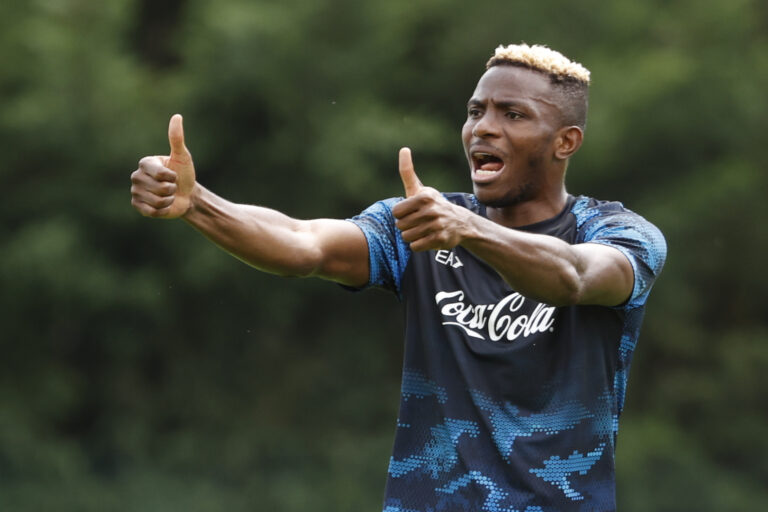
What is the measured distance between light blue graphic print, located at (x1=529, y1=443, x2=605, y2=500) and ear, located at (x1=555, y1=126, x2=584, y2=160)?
2.87 ft

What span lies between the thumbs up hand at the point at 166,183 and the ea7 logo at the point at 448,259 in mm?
787

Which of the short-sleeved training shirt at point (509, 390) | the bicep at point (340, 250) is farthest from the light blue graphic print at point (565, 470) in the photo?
the bicep at point (340, 250)

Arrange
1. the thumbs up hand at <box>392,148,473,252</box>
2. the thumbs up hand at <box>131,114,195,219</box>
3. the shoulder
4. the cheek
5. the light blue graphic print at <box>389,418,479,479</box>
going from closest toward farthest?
1. the thumbs up hand at <box>392,148,473,252</box>
2. the thumbs up hand at <box>131,114,195,219</box>
3. the light blue graphic print at <box>389,418,479,479</box>
4. the shoulder
5. the cheek

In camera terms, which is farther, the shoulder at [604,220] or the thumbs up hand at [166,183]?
the shoulder at [604,220]

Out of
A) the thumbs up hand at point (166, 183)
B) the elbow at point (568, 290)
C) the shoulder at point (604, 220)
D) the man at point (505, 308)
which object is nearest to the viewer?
the thumbs up hand at point (166, 183)

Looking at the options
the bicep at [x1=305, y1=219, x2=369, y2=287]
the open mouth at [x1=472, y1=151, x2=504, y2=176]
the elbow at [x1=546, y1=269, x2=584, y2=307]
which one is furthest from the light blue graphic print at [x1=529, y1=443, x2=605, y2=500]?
the open mouth at [x1=472, y1=151, x2=504, y2=176]

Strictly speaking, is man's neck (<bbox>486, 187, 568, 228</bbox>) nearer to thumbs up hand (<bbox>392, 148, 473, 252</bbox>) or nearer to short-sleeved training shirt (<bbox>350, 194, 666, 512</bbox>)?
short-sleeved training shirt (<bbox>350, 194, 666, 512</bbox>)

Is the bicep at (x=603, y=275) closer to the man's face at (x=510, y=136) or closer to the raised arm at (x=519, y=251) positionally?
the raised arm at (x=519, y=251)

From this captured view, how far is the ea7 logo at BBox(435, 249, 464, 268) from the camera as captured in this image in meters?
3.35

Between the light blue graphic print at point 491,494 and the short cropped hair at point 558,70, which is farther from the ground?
the short cropped hair at point 558,70

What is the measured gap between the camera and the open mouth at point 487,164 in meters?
3.38

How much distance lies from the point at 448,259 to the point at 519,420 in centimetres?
50

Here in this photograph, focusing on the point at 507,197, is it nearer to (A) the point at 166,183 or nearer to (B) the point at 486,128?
(B) the point at 486,128

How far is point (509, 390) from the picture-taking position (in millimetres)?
3162
